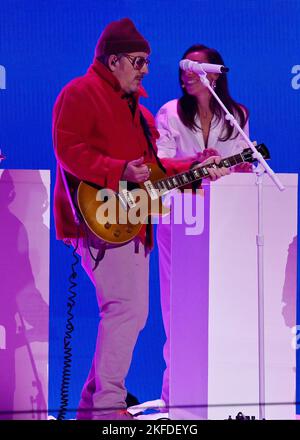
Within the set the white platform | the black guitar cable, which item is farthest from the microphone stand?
the black guitar cable

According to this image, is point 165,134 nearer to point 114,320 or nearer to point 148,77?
point 148,77

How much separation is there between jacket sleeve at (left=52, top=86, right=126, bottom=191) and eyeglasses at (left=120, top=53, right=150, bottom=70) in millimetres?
305

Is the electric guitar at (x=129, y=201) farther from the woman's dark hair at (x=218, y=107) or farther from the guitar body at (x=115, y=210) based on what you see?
the woman's dark hair at (x=218, y=107)

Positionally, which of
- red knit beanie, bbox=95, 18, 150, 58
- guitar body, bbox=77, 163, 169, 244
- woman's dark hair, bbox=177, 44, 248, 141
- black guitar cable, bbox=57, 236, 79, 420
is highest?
red knit beanie, bbox=95, 18, 150, 58

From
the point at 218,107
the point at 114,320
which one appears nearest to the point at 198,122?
the point at 218,107

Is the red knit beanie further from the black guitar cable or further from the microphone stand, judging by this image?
the black guitar cable

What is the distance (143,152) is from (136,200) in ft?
0.80

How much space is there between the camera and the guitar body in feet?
12.4

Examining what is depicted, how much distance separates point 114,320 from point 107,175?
705mm

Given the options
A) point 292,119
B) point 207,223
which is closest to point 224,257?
point 207,223

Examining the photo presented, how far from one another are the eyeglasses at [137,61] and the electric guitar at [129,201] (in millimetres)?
494

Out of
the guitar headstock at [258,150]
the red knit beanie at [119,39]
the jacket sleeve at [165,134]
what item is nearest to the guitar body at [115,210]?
the jacket sleeve at [165,134]

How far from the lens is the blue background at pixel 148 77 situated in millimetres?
3842

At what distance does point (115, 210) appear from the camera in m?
3.80
